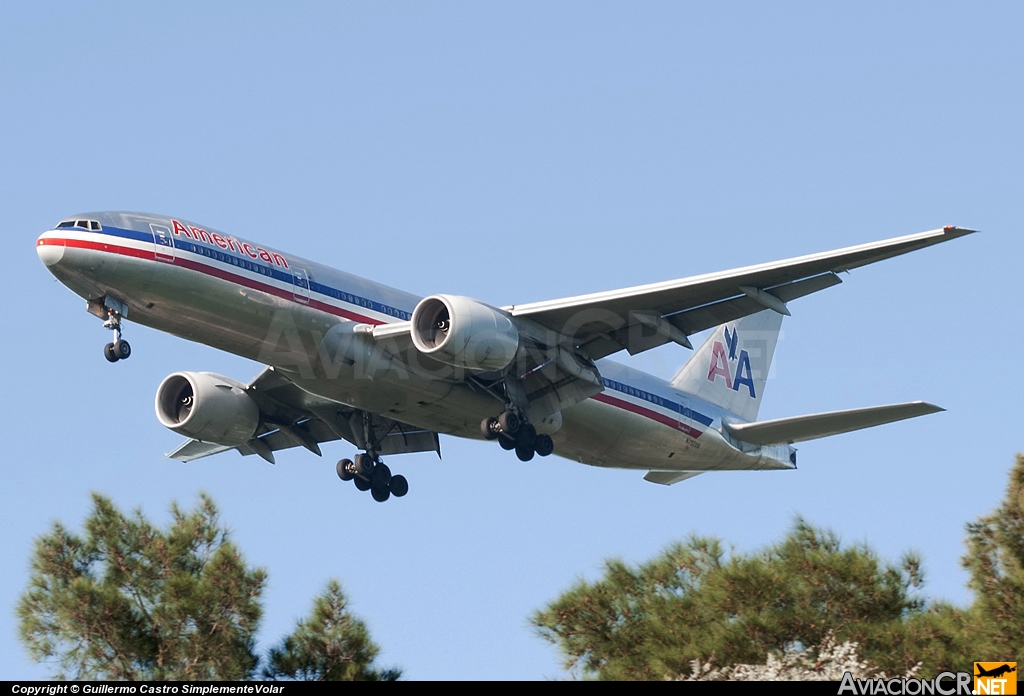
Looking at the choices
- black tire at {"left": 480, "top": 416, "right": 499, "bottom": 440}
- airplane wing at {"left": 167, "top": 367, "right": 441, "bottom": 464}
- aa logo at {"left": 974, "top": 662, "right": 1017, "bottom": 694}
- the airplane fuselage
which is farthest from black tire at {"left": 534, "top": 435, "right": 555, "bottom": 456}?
aa logo at {"left": 974, "top": 662, "right": 1017, "bottom": 694}

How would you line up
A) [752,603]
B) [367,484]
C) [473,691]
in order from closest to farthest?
1. [473,691]
2. [752,603]
3. [367,484]

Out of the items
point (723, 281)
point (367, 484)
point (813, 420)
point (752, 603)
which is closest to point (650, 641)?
point (752, 603)

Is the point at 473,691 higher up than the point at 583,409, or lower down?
lower down

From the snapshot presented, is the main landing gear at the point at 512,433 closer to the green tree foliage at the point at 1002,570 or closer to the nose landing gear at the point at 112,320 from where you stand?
the nose landing gear at the point at 112,320

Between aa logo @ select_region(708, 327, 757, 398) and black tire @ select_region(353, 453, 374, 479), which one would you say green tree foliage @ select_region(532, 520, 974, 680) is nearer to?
black tire @ select_region(353, 453, 374, 479)

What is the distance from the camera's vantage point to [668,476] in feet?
122

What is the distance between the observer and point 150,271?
2734 centimetres

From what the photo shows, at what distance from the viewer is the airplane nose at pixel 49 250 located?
27.2 metres

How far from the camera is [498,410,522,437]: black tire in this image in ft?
102

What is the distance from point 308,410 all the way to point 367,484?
262 centimetres

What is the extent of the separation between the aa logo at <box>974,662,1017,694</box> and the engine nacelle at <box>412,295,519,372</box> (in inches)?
443

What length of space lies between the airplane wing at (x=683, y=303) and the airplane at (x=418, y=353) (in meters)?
0.04

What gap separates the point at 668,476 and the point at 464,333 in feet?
35.2

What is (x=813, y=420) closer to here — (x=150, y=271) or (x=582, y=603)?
(x=582, y=603)
